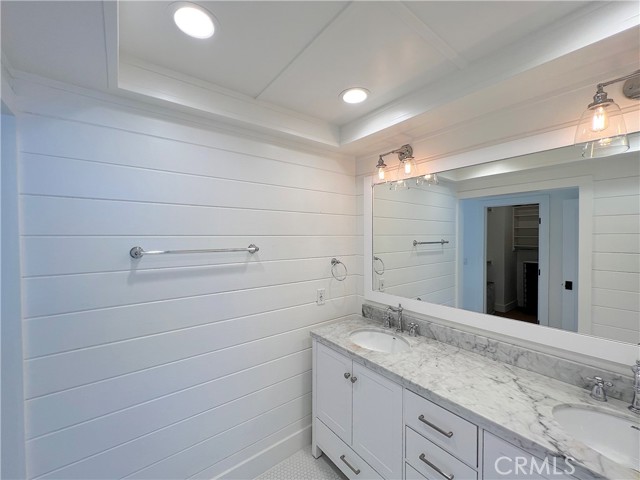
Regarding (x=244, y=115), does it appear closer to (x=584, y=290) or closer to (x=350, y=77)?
(x=350, y=77)

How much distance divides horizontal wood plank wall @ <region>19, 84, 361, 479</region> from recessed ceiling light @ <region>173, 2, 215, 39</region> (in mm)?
521

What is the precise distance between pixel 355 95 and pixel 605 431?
1.92 meters

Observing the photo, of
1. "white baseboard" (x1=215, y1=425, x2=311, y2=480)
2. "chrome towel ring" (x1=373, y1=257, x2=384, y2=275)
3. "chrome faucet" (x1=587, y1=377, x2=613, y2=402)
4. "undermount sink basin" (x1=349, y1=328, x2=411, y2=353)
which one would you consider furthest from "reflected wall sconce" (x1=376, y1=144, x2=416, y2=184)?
"white baseboard" (x1=215, y1=425, x2=311, y2=480)

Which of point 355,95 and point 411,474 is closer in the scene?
point 411,474

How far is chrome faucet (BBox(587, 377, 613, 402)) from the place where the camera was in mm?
1102

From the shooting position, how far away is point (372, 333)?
1.99 meters

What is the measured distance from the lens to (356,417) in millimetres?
1579

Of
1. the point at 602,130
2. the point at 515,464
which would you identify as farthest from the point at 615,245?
the point at 515,464

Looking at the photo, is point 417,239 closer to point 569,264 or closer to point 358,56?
point 569,264

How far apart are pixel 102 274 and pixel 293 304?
112 cm

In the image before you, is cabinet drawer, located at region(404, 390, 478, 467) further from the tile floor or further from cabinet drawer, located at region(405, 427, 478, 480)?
the tile floor

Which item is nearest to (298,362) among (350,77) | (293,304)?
(293,304)

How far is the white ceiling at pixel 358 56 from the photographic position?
0.97 metres

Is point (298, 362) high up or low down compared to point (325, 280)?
down
